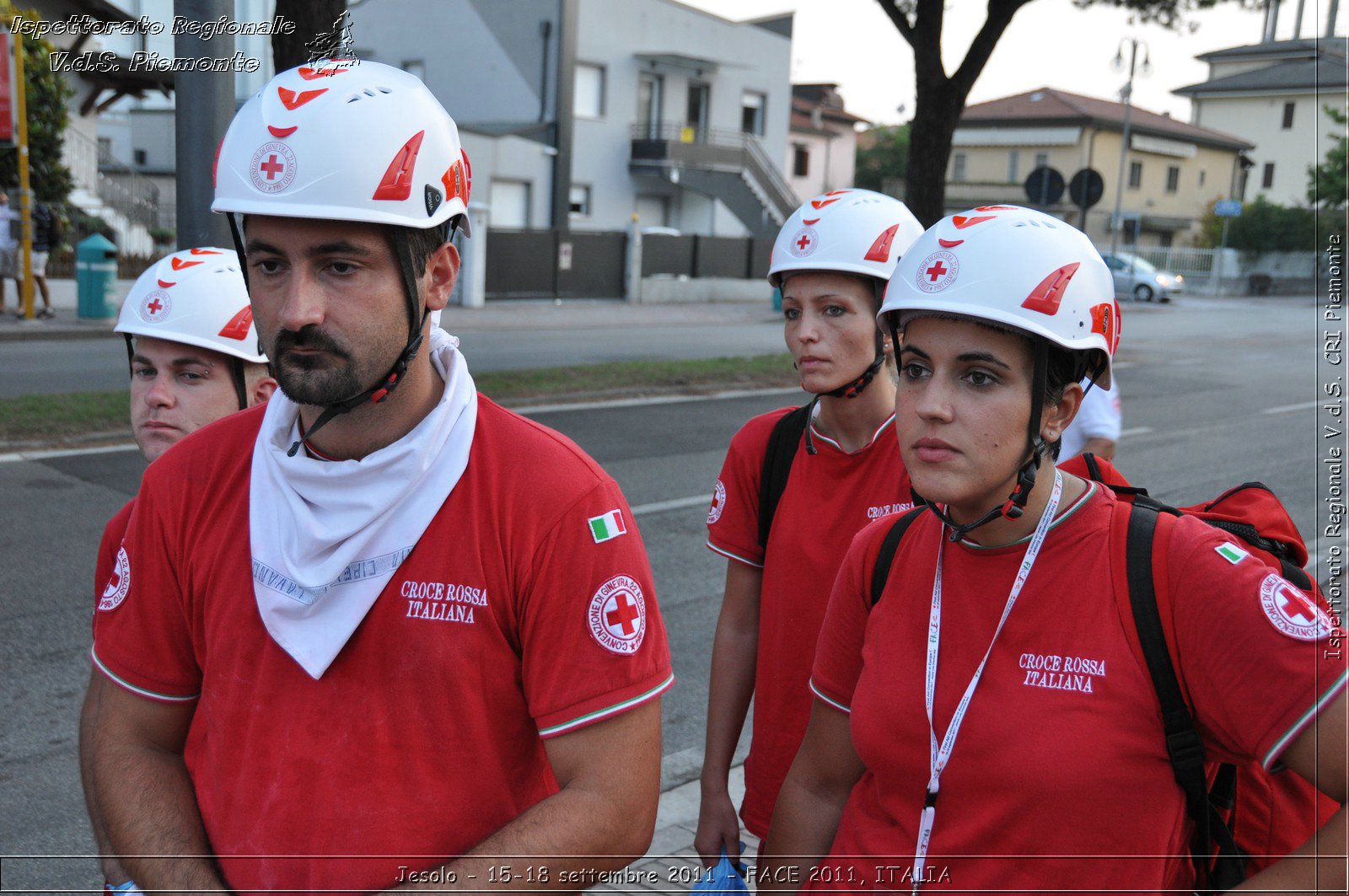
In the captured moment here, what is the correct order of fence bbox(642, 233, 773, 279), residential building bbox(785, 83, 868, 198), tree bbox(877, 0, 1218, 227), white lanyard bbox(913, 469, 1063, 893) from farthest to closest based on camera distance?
residential building bbox(785, 83, 868, 198) → fence bbox(642, 233, 773, 279) → tree bbox(877, 0, 1218, 227) → white lanyard bbox(913, 469, 1063, 893)

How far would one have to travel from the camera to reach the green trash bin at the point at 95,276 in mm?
19406

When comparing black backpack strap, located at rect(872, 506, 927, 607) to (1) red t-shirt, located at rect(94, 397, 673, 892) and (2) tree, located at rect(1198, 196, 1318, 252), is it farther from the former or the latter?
(2) tree, located at rect(1198, 196, 1318, 252)

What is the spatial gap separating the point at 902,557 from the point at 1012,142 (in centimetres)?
6861

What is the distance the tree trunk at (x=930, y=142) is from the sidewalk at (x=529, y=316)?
855 cm


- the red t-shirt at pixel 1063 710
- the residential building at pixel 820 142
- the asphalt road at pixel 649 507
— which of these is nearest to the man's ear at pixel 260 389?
the red t-shirt at pixel 1063 710

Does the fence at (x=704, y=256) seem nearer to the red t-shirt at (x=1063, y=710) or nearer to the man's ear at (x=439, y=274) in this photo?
the man's ear at (x=439, y=274)

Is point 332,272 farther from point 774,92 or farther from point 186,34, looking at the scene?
point 774,92

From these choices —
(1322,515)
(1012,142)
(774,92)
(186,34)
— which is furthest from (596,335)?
(1012,142)

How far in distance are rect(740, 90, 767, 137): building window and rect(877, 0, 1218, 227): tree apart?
100ft

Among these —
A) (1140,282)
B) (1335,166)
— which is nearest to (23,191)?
(1140,282)

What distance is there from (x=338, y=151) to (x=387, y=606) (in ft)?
2.43

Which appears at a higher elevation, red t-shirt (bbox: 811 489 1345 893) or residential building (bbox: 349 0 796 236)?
residential building (bbox: 349 0 796 236)

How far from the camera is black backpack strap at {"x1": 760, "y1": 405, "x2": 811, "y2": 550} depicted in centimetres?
323

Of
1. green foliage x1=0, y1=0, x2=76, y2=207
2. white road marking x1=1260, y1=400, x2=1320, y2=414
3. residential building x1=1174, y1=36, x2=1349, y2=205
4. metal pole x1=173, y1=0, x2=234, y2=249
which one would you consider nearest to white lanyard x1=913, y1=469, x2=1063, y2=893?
metal pole x1=173, y1=0, x2=234, y2=249
